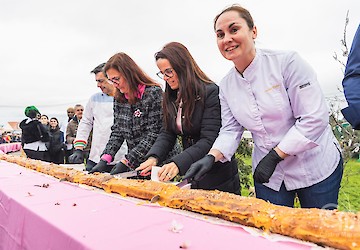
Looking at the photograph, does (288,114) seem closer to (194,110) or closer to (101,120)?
(194,110)

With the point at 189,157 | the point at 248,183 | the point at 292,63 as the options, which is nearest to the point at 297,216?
the point at 292,63

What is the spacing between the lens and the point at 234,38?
53.0 inches

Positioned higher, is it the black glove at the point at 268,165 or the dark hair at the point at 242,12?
the dark hair at the point at 242,12

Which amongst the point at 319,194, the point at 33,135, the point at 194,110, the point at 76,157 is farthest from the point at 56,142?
the point at 319,194

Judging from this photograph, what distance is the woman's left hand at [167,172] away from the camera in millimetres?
1441

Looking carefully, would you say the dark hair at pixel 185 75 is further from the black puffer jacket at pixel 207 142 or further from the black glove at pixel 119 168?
the black glove at pixel 119 168

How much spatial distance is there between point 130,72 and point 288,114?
108 centimetres

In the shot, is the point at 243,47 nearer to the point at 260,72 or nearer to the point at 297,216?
the point at 260,72

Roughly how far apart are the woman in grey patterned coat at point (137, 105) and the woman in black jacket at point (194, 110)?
190 millimetres

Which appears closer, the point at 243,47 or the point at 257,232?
the point at 257,232

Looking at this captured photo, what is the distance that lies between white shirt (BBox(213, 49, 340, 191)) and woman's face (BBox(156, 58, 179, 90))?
393mm

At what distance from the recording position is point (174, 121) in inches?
72.1

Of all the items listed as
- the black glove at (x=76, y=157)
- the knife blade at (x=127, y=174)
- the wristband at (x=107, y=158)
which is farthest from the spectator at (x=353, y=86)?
the black glove at (x=76, y=157)

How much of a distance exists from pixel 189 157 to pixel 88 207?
655 millimetres
